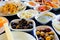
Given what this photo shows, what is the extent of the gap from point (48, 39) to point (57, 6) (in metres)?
0.47

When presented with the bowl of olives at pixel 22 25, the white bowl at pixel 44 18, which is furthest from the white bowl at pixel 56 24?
the bowl of olives at pixel 22 25

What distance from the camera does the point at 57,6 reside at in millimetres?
1335

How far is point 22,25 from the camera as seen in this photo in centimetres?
107

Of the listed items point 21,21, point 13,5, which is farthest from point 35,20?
point 13,5

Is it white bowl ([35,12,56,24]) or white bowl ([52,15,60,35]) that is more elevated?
white bowl ([35,12,56,24])

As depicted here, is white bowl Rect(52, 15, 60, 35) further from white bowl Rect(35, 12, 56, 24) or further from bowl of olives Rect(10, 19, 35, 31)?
bowl of olives Rect(10, 19, 35, 31)

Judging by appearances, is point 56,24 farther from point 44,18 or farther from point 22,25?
point 22,25

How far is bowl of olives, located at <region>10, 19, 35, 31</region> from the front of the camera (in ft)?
3.43

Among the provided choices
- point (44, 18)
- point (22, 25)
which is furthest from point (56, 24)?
point (22, 25)

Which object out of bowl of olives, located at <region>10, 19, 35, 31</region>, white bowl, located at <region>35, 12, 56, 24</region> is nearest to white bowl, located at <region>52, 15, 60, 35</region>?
white bowl, located at <region>35, 12, 56, 24</region>

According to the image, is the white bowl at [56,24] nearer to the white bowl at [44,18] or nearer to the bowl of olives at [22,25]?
the white bowl at [44,18]

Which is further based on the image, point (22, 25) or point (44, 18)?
point (44, 18)

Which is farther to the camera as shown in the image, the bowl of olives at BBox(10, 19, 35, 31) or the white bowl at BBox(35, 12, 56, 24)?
the white bowl at BBox(35, 12, 56, 24)

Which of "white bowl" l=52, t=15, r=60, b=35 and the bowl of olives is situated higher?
the bowl of olives
